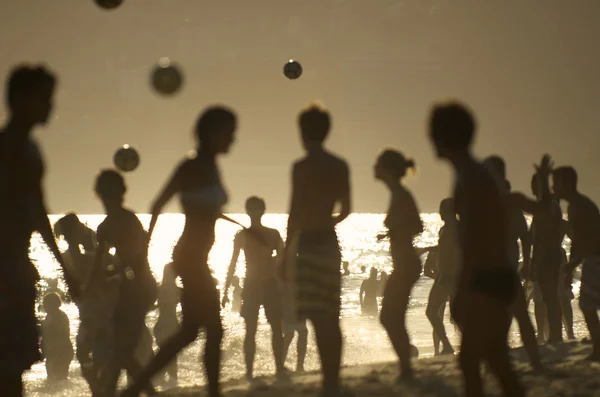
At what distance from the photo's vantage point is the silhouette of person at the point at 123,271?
8.16m

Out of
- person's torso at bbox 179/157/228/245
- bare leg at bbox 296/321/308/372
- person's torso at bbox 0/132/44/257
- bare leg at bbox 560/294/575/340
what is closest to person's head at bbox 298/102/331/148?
person's torso at bbox 179/157/228/245

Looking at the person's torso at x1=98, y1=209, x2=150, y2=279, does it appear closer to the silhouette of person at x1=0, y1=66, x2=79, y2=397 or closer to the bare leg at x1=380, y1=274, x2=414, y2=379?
the bare leg at x1=380, y1=274, x2=414, y2=379

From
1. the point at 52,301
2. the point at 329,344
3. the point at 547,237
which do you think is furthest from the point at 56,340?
the point at 329,344

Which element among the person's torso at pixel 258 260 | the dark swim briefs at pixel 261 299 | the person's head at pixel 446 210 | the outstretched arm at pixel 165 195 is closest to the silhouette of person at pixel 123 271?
the outstretched arm at pixel 165 195

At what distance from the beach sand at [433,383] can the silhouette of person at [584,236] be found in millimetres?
688

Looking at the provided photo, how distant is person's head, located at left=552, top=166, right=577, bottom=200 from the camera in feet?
29.7

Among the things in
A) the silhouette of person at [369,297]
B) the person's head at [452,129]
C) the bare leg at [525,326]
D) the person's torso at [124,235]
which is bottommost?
the silhouette of person at [369,297]

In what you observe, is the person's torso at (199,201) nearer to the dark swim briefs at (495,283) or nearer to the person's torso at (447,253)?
the dark swim briefs at (495,283)

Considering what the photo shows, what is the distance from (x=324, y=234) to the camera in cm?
733

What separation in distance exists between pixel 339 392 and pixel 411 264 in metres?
1.64

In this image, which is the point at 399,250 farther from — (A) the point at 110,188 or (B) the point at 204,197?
(A) the point at 110,188

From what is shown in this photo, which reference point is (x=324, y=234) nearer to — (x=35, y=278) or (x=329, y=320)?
(x=329, y=320)

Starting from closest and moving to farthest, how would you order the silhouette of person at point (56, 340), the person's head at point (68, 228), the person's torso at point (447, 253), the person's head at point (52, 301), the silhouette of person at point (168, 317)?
the person's head at point (68, 228)
the person's torso at point (447, 253)
the silhouette of person at point (168, 317)
the person's head at point (52, 301)
the silhouette of person at point (56, 340)

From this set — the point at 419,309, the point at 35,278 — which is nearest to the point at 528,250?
the point at 35,278
